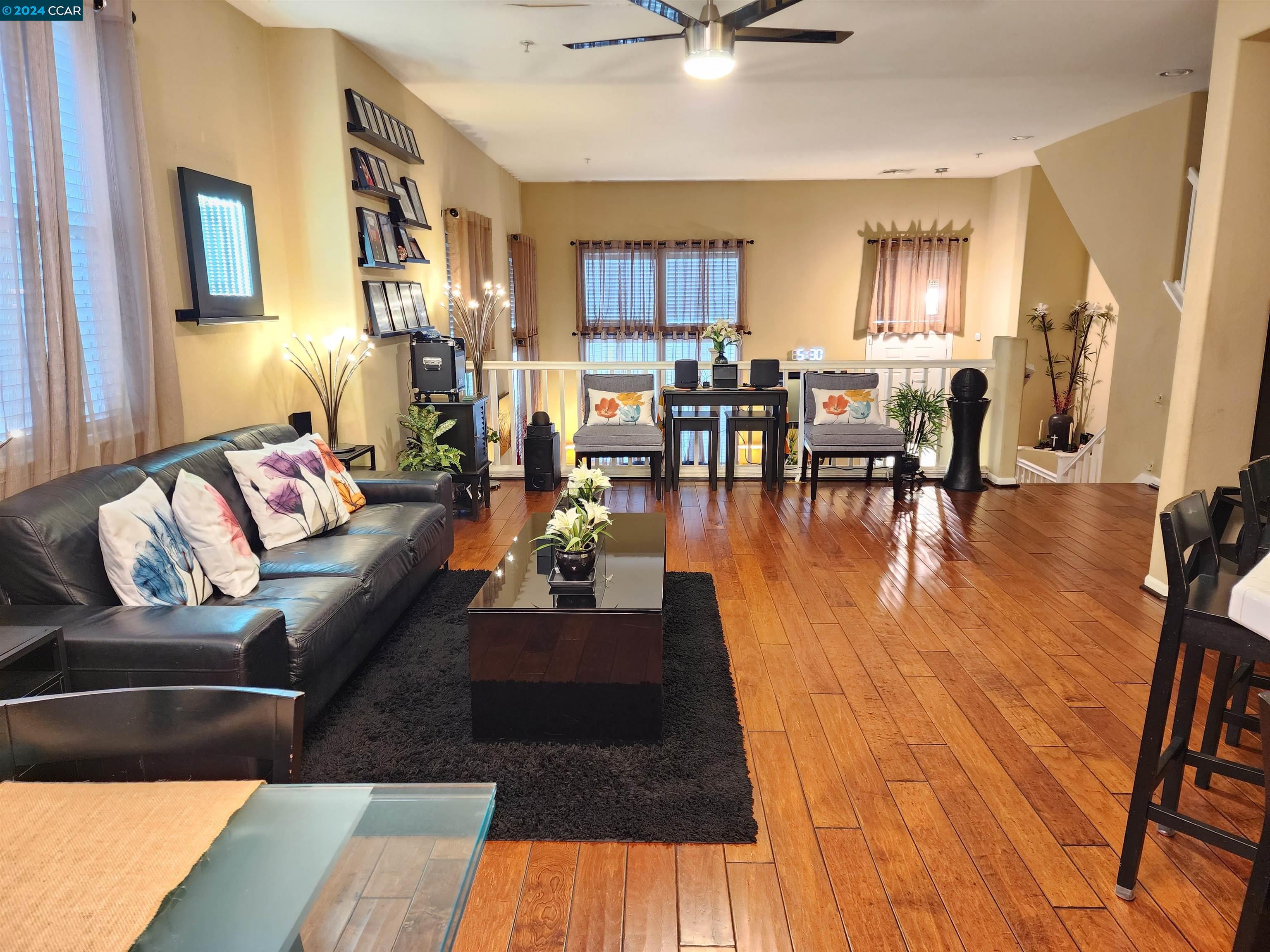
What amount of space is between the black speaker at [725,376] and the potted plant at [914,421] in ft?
3.67

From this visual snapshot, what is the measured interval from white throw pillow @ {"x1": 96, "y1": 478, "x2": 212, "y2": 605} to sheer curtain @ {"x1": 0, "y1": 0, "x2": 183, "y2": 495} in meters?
0.40

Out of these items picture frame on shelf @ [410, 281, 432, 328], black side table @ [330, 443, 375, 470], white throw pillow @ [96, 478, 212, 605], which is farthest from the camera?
picture frame on shelf @ [410, 281, 432, 328]

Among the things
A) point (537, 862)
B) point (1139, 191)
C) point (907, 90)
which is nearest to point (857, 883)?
point (537, 862)

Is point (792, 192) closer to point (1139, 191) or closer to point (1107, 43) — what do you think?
point (1139, 191)

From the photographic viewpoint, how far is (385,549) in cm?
305

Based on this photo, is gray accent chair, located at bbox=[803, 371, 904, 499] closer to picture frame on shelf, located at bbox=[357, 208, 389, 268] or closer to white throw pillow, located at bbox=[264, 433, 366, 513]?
picture frame on shelf, located at bbox=[357, 208, 389, 268]

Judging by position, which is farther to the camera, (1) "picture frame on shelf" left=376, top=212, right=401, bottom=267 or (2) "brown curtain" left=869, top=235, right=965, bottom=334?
(2) "brown curtain" left=869, top=235, right=965, bottom=334

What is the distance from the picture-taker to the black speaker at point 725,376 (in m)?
5.64

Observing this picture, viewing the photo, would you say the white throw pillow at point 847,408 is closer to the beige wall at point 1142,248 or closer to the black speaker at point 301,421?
the beige wall at point 1142,248

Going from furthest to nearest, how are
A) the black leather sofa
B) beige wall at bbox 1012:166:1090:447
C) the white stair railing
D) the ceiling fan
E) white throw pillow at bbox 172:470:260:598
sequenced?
beige wall at bbox 1012:166:1090:447
the white stair railing
the ceiling fan
white throw pillow at bbox 172:470:260:598
the black leather sofa

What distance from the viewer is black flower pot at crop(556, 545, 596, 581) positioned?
102 inches

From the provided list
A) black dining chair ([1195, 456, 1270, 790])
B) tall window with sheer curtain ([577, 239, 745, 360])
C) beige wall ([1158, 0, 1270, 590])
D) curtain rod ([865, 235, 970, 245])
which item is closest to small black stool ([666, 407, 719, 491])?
beige wall ([1158, 0, 1270, 590])

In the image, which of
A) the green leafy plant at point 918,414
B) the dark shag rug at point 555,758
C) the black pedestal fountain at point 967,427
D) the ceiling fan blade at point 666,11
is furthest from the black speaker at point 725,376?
the dark shag rug at point 555,758

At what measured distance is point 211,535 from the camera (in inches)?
102
